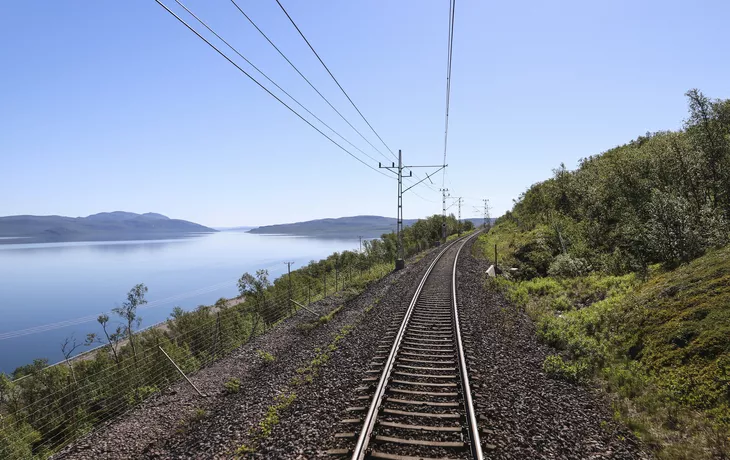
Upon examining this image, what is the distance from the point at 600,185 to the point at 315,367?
27834mm

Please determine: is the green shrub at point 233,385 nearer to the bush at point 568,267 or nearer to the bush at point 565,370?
the bush at point 565,370

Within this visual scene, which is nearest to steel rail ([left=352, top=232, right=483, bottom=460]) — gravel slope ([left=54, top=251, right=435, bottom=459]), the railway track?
the railway track

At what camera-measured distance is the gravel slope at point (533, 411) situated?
5.52m

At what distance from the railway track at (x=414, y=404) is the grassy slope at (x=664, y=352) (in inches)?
107

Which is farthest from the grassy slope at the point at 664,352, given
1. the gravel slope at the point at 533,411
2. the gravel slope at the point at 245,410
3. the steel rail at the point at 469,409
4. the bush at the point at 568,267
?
the gravel slope at the point at 245,410

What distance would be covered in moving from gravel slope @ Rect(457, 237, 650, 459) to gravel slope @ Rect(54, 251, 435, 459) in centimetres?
287

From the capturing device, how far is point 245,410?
24.8 ft

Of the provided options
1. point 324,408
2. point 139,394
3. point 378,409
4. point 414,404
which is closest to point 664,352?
point 414,404

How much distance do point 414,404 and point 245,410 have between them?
3604 mm

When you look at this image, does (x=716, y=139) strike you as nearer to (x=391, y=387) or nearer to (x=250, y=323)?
(x=391, y=387)

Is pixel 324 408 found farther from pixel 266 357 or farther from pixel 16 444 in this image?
pixel 16 444

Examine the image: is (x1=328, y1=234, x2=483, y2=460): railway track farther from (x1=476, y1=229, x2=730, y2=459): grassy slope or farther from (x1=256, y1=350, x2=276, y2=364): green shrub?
(x1=256, y1=350, x2=276, y2=364): green shrub

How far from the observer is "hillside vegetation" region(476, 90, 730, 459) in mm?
6402

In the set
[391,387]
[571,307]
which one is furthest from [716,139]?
[391,387]
